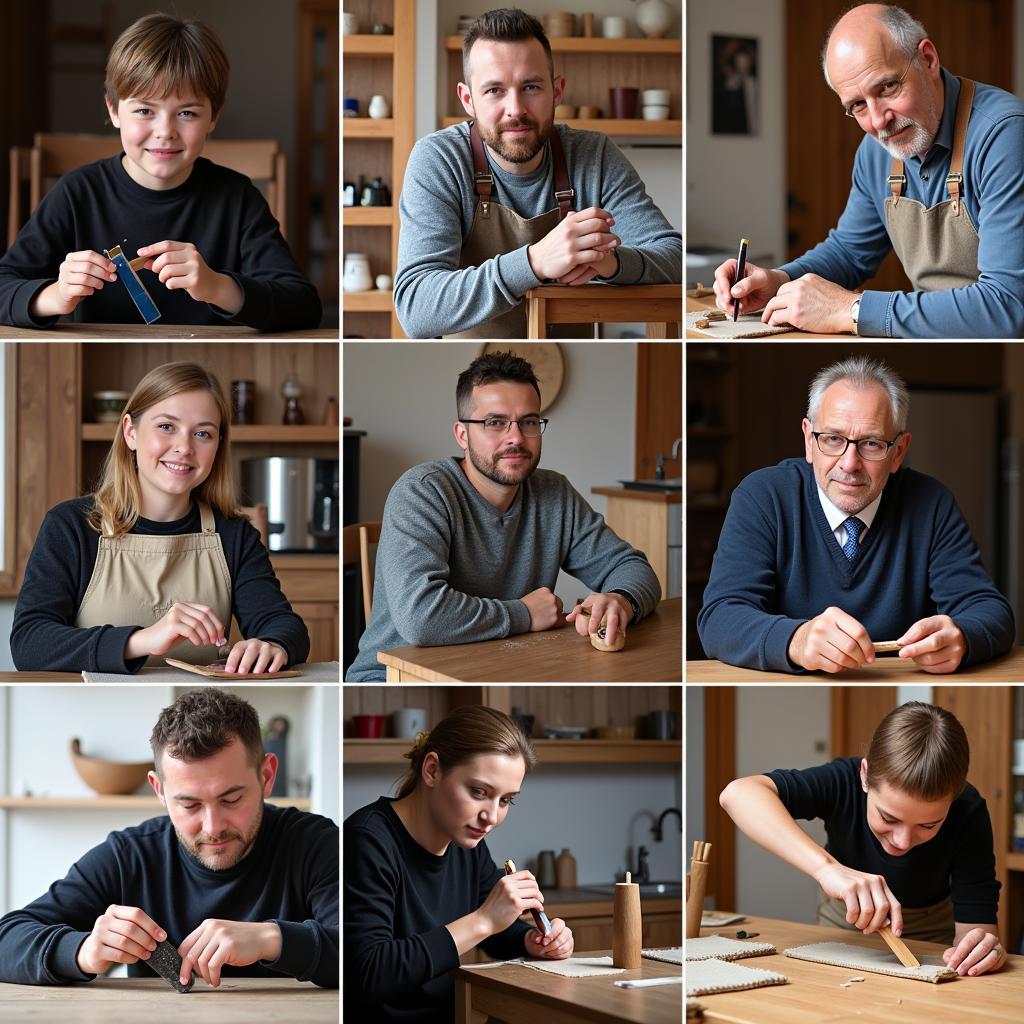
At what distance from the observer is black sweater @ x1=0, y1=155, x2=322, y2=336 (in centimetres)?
175

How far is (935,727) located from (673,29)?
1056 millimetres

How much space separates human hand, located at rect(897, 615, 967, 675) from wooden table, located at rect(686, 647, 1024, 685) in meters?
0.02

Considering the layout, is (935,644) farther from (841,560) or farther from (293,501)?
(293,501)

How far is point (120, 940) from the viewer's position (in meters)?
1.69

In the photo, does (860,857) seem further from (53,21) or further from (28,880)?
(53,21)

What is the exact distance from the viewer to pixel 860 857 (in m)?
1.84

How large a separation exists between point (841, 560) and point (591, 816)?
1.78 feet

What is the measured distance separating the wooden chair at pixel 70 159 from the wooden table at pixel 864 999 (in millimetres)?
2354

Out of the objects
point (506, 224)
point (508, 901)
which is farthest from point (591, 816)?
point (506, 224)

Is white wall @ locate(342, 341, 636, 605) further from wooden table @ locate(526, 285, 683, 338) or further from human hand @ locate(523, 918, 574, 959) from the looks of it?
human hand @ locate(523, 918, 574, 959)

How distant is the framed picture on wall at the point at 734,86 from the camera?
4320 millimetres

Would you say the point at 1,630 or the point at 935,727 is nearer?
the point at 935,727

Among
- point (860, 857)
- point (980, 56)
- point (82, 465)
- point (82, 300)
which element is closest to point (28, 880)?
point (82, 465)

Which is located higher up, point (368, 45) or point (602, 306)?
point (368, 45)
